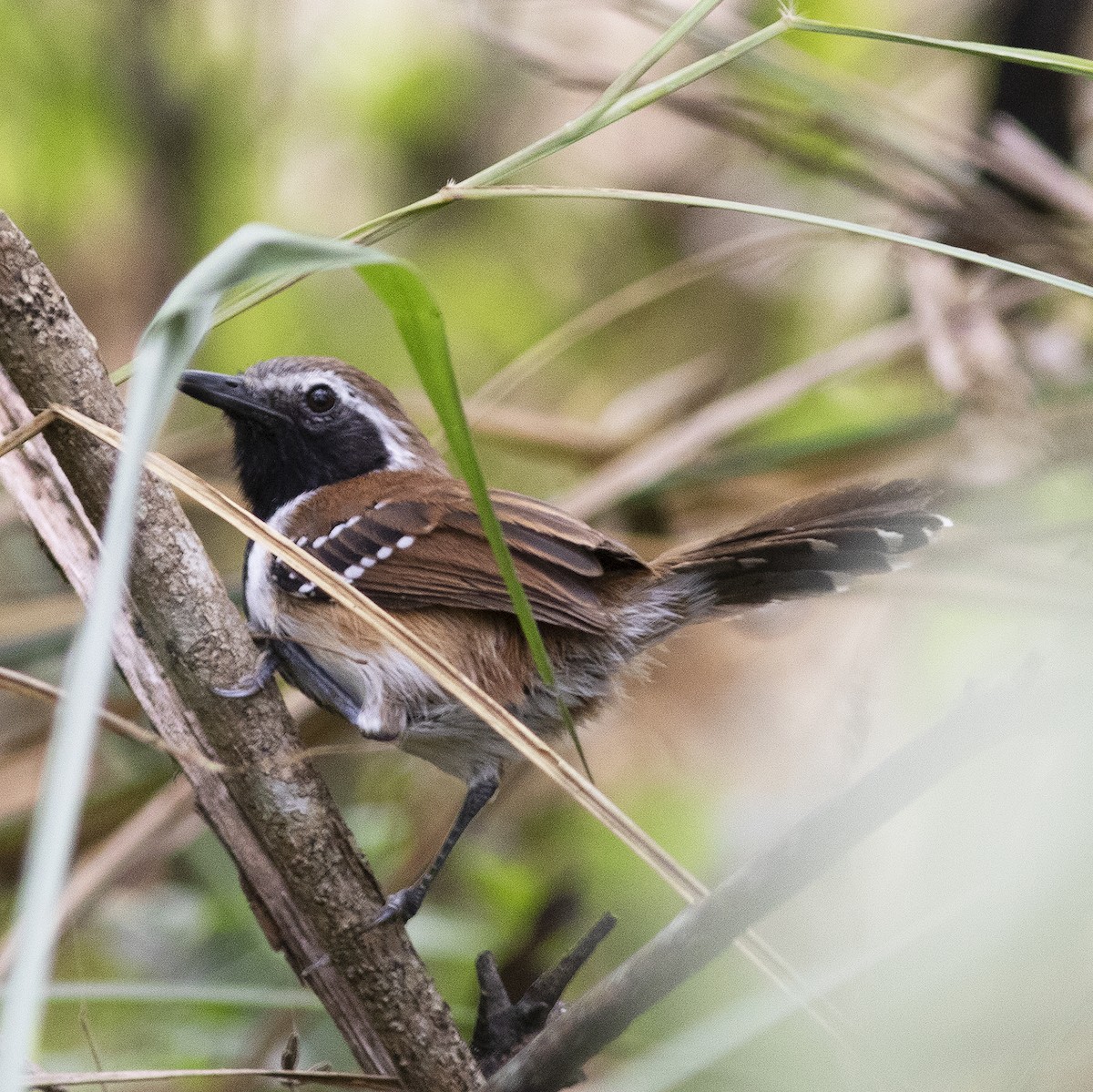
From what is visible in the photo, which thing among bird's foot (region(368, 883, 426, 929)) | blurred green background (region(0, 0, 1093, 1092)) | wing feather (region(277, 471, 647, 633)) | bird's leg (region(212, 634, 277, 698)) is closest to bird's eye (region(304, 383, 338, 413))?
wing feather (region(277, 471, 647, 633))

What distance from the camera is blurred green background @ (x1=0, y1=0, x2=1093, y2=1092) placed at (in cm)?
200

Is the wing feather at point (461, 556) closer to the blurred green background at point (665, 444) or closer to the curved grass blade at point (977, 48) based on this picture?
the blurred green background at point (665, 444)

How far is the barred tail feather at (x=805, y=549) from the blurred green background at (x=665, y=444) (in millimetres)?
318

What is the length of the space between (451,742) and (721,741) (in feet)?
8.50

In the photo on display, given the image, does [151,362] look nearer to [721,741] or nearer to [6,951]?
[6,951]

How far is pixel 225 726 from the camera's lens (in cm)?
181

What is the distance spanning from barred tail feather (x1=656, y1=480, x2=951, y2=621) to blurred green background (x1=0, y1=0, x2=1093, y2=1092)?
1.04ft

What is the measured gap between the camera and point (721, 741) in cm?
492

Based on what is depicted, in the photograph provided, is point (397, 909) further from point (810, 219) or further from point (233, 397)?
point (233, 397)

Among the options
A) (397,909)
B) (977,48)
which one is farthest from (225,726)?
(977,48)

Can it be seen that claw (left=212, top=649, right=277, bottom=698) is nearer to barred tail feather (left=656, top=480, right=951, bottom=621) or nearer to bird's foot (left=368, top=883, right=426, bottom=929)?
bird's foot (left=368, top=883, right=426, bottom=929)

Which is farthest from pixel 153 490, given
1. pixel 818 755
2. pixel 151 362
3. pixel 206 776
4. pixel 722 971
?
pixel 818 755

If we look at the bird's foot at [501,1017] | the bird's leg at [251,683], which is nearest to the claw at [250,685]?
the bird's leg at [251,683]

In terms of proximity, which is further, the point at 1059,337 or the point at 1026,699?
the point at 1059,337
